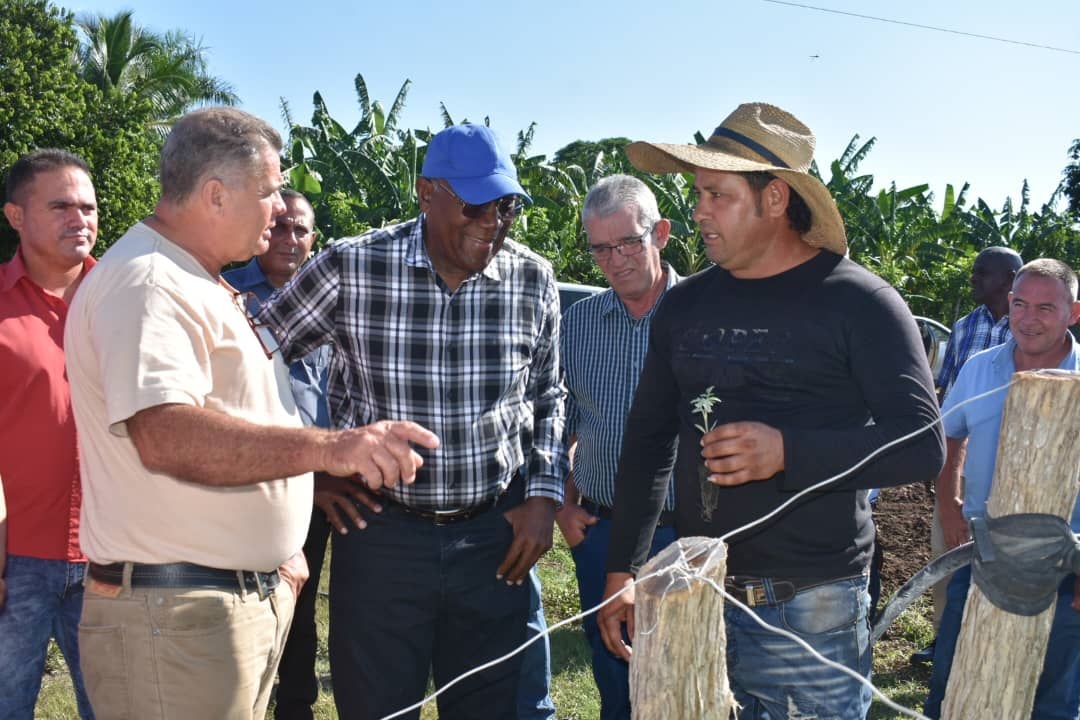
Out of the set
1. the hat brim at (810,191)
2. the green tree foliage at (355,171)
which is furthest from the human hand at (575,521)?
the green tree foliage at (355,171)

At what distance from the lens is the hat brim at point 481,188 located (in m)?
2.96

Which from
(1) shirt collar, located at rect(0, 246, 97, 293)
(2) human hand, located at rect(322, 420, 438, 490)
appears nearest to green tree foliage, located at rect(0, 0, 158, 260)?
(1) shirt collar, located at rect(0, 246, 97, 293)

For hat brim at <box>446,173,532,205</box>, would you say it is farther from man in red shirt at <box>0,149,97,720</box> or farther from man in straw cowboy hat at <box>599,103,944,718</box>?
man in red shirt at <box>0,149,97,720</box>

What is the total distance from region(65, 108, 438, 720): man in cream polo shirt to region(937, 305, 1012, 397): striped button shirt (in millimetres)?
4487

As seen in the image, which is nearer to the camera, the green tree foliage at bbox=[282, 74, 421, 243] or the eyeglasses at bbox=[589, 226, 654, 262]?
the eyeglasses at bbox=[589, 226, 654, 262]

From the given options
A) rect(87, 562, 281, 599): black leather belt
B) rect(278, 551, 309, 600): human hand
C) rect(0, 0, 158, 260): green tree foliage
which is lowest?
rect(278, 551, 309, 600): human hand

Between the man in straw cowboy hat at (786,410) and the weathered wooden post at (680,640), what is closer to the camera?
the weathered wooden post at (680,640)

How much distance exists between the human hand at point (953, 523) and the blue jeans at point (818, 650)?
2.28 m

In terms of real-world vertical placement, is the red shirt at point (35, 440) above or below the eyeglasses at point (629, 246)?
below

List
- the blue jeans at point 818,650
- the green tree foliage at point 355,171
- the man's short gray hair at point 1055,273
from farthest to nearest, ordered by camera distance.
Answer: the green tree foliage at point 355,171 < the man's short gray hair at point 1055,273 < the blue jeans at point 818,650

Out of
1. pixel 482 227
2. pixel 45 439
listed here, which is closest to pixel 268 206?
pixel 482 227

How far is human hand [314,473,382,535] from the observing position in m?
3.02

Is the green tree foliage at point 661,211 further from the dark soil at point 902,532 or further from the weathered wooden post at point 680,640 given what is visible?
the weathered wooden post at point 680,640

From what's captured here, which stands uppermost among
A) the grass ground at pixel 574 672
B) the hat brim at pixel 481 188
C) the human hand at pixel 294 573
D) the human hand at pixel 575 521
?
the hat brim at pixel 481 188
